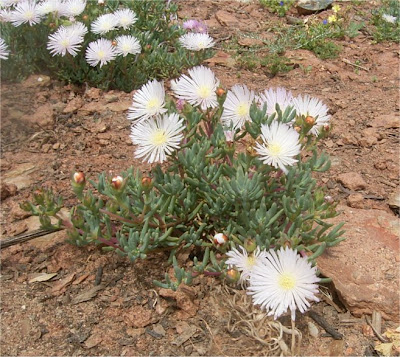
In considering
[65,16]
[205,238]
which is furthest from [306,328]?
[65,16]

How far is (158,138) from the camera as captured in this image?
153 cm

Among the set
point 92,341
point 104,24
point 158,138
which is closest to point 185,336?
point 92,341

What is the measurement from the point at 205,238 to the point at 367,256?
60cm

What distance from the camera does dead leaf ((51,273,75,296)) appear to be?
1.71 m

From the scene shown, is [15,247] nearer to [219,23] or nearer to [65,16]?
[65,16]

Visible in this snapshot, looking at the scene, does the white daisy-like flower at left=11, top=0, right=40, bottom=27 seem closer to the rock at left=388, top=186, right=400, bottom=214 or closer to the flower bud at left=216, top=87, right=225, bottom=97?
the flower bud at left=216, top=87, right=225, bottom=97

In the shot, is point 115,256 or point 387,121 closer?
point 115,256

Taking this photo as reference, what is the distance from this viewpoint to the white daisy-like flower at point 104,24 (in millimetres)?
2736

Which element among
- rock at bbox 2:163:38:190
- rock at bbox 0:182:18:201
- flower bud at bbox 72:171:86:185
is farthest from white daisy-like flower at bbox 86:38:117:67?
flower bud at bbox 72:171:86:185

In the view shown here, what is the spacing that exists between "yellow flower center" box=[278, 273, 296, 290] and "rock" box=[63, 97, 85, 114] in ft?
5.78

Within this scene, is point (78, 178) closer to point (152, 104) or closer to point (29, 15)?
point (152, 104)

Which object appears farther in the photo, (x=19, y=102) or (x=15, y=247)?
(x=19, y=102)

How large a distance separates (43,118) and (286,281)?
1760 millimetres

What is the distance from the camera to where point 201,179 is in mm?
1620
